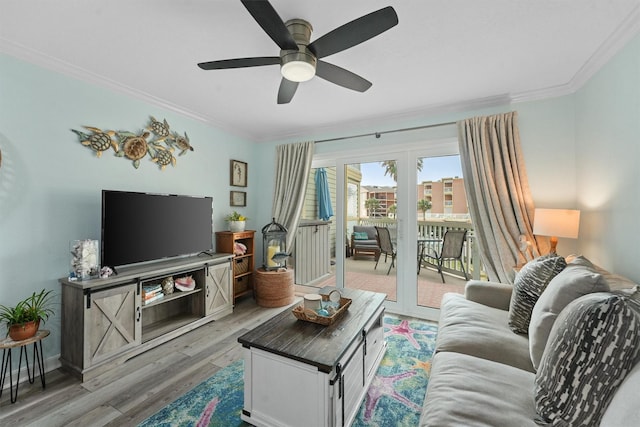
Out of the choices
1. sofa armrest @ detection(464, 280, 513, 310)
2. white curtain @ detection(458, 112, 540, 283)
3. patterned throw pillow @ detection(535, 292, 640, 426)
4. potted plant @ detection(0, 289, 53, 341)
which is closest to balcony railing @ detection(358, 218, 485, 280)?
white curtain @ detection(458, 112, 540, 283)

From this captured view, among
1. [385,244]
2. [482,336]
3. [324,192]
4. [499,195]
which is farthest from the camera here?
[324,192]

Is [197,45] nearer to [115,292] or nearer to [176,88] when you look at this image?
[176,88]

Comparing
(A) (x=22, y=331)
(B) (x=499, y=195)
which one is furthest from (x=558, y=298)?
(A) (x=22, y=331)

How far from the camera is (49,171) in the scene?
2186 millimetres

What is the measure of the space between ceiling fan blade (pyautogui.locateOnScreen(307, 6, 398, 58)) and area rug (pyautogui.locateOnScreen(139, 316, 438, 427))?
2.23 meters

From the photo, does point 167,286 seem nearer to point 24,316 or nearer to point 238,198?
point 24,316

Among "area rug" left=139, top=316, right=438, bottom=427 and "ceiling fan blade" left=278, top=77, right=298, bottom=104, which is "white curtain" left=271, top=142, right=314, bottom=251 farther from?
"area rug" left=139, top=316, right=438, bottom=427

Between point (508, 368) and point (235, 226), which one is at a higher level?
point (235, 226)

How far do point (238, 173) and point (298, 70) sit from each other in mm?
2558

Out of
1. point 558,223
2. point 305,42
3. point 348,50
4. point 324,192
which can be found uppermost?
point 348,50

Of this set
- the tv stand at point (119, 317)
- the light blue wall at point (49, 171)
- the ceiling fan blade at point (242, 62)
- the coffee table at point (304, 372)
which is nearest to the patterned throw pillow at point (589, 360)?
the coffee table at point (304, 372)

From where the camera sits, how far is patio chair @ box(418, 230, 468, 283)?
3.18m

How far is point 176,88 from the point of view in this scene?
8.69 ft

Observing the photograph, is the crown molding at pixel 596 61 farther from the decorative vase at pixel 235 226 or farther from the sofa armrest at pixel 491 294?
the decorative vase at pixel 235 226
